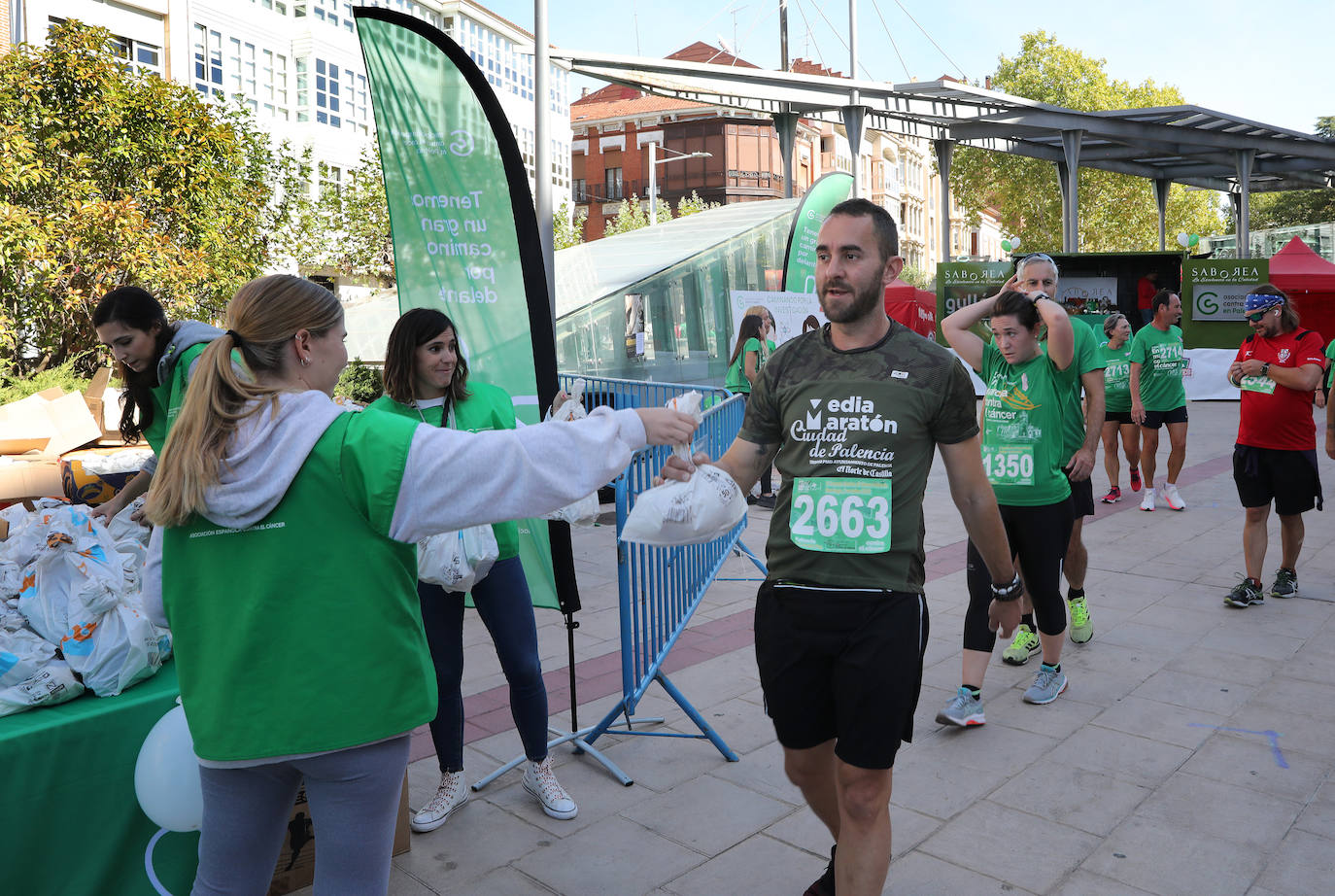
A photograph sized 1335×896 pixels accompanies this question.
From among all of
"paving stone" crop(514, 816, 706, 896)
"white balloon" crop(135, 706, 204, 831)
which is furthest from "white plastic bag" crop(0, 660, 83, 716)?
"paving stone" crop(514, 816, 706, 896)

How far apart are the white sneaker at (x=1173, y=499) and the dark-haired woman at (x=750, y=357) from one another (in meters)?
3.90

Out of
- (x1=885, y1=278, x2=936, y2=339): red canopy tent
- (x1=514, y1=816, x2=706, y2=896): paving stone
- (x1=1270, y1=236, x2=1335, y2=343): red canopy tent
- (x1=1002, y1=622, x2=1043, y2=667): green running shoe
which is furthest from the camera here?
(x1=885, y1=278, x2=936, y2=339): red canopy tent

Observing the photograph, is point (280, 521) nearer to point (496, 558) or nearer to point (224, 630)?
point (224, 630)

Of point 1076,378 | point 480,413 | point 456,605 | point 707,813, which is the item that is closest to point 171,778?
point 456,605

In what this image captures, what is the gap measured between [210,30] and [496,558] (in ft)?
109

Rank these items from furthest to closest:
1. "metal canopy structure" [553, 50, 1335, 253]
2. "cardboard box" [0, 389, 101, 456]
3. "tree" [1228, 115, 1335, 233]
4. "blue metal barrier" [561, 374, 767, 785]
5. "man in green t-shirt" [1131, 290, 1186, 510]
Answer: "tree" [1228, 115, 1335, 233]
"metal canopy structure" [553, 50, 1335, 253]
"man in green t-shirt" [1131, 290, 1186, 510]
"cardboard box" [0, 389, 101, 456]
"blue metal barrier" [561, 374, 767, 785]

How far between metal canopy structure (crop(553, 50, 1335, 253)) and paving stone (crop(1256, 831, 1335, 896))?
49.7ft

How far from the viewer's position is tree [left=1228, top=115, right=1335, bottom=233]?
5209 cm

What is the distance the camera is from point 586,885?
10.5 ft

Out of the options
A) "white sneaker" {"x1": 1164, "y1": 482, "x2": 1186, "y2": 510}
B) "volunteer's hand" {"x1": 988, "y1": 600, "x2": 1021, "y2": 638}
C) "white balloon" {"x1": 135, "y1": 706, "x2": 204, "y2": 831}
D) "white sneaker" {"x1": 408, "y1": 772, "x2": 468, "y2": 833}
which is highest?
"volunteer's hand" {"x1": 988, "y1": 600, "x2": 1021, "y2": 638}

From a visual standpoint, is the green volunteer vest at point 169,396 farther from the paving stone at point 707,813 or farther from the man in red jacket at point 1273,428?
the man in red jacket at point 1273,428

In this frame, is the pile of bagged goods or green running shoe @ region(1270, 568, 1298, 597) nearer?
the pile of bagged goods

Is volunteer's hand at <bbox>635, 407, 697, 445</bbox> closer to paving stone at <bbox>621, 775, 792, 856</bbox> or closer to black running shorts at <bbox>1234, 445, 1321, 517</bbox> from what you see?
paving stone at <bbox>621, 775, 792, 856</bbox>

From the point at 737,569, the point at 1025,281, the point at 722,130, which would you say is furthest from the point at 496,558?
the point at 722,130
